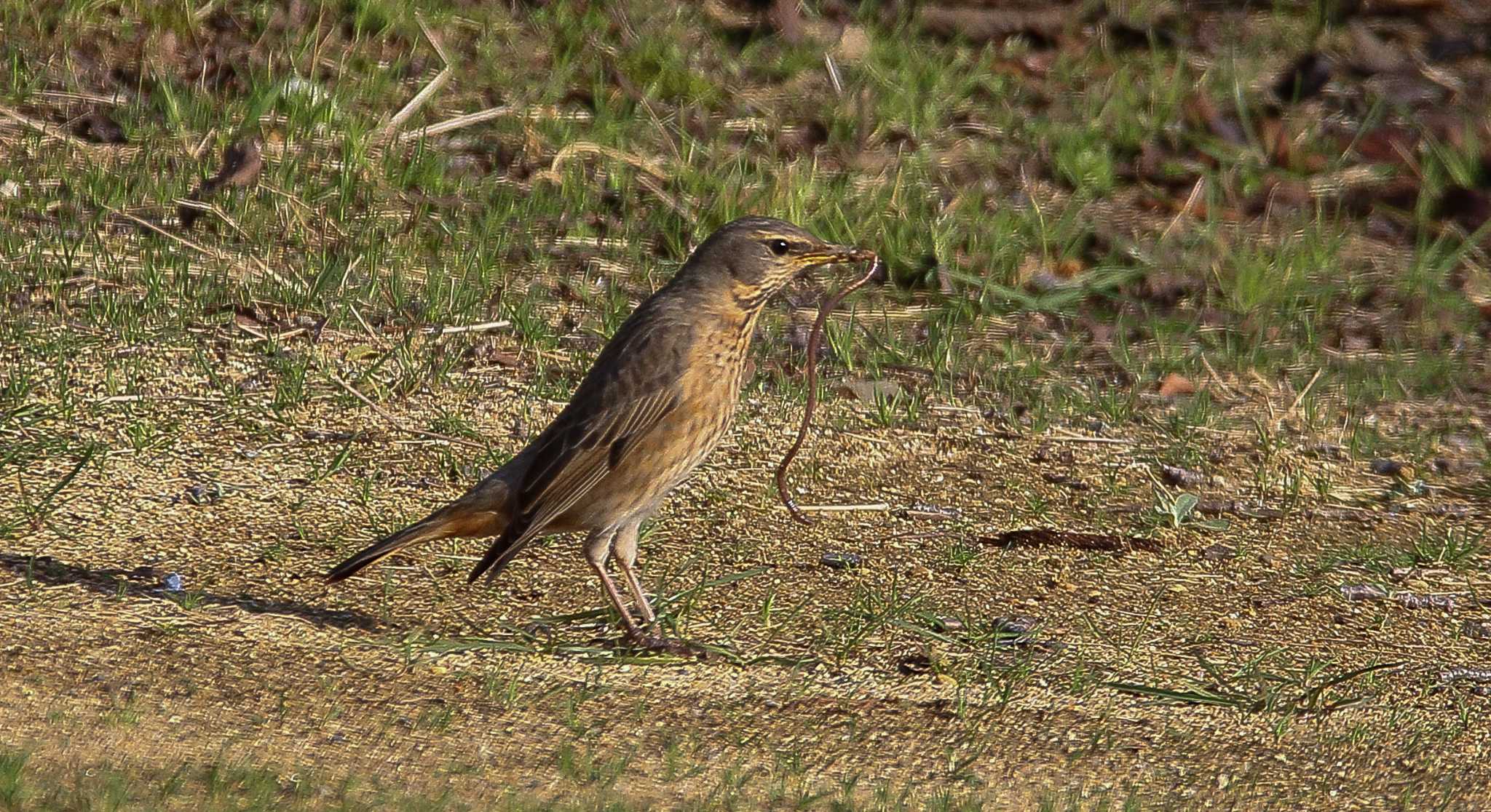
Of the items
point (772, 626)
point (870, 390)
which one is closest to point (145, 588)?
point (772, 626)

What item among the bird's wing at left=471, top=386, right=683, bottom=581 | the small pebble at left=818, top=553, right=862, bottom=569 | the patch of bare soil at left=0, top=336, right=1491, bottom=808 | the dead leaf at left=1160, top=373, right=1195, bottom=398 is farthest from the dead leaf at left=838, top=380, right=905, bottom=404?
the bird's wing at left=471, top=386, right=683, bottom=581

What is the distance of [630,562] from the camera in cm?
523

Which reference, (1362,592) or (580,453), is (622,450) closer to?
(580,453)

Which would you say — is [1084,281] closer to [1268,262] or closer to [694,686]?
[1268,262]

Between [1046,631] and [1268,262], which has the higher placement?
[1046,631]

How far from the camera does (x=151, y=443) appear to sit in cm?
594

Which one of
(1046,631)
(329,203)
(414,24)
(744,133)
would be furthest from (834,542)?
(414,24)

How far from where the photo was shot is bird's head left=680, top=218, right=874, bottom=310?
17.7 ft

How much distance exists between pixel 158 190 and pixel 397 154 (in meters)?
1.01

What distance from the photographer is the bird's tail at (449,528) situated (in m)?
4.93

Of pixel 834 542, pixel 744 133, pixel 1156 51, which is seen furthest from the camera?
pixel 1156 51

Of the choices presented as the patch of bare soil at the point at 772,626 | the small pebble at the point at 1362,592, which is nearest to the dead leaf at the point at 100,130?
the patch of bare soil at the point at 772,626

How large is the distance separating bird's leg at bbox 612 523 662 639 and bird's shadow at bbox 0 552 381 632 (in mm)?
628

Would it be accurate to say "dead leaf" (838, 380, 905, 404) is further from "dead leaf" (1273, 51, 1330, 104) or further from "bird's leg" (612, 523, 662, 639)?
"dead leaf" (1273, 51, 1330, 104)
